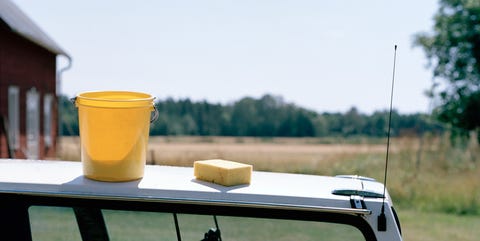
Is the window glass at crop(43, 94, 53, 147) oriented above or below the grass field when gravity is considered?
above

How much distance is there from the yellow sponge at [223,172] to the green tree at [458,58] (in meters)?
31.4

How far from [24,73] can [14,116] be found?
A: 1.60 metres

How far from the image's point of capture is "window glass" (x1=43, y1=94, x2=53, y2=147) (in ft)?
63.8

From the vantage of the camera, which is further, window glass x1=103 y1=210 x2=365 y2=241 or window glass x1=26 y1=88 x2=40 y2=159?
window glass x1=26 y1=88 x2=40 y2=159

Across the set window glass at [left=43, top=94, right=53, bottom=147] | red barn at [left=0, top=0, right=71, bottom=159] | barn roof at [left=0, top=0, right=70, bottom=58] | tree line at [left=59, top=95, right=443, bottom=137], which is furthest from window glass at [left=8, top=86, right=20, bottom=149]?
tree line at [left=59, top=95, right=443, bottom=137]

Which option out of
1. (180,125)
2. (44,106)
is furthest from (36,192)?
(180,125)

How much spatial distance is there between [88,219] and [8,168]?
0.41 meters

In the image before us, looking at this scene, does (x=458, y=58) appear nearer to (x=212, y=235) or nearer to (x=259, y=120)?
(x=259, y=120)

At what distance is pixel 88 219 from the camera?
2.75 metres

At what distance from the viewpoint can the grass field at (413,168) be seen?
11109 mm

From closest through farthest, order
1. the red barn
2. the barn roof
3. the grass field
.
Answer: the grass field → the barn roof → the red barn

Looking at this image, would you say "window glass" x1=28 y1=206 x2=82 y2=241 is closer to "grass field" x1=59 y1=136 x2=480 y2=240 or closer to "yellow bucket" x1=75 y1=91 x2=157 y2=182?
"yellow bucket" x1=75 y1=91 x2=157 y2=182

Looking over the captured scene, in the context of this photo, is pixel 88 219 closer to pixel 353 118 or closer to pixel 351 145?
pixel 351 145

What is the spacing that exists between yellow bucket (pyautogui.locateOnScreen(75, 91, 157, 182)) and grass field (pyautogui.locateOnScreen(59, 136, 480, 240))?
776cm
